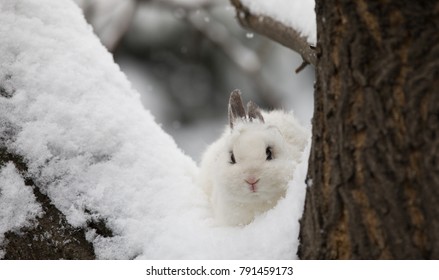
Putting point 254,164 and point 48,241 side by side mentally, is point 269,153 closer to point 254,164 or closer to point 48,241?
point 254,164

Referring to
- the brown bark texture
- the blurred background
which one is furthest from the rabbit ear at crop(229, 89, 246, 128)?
the blurred background

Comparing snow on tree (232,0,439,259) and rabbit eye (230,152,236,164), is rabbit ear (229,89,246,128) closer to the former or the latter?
rabbit eye (230,152,236,164)

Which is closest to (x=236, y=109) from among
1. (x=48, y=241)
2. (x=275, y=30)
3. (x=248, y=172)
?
(x=248, y=172)

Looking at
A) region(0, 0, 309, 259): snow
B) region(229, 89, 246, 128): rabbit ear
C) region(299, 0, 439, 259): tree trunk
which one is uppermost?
region(299, 0, 439, 259): tree trunk

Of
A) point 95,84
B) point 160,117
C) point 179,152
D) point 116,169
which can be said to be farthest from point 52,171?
point 160,117

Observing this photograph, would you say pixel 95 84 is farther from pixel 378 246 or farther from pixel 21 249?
pixel 378 246

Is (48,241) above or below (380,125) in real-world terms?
below
